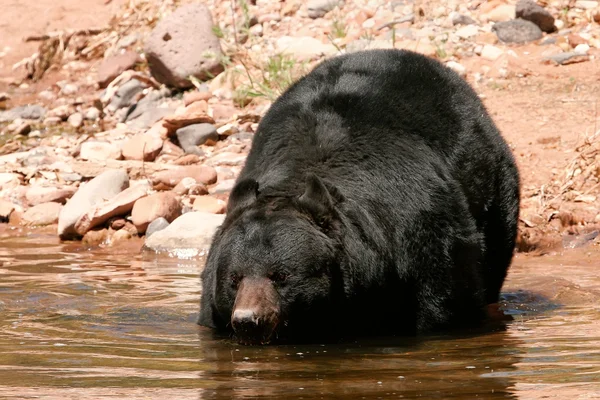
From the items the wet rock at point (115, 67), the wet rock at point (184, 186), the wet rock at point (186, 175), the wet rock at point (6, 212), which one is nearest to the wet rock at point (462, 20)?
the wet rock at point (186, 175)

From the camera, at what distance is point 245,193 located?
560 cm

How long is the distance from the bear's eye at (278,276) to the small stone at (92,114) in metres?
11.2

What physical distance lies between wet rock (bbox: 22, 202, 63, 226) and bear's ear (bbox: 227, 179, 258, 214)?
635 centimetres

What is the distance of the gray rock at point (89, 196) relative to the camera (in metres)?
10.8

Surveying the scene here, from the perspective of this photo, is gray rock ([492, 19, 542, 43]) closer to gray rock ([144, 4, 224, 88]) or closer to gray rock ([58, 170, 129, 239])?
gray rock ([144, 4, 224, 88])

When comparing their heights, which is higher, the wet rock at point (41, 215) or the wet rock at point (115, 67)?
the wet rock at point (115, 67)

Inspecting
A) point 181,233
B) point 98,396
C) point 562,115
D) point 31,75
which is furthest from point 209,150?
point 98,396

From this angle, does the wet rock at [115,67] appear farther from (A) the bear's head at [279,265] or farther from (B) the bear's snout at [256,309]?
(B) the bear's snout at [256,309]

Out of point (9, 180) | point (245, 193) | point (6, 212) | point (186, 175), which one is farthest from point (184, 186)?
point (245, 193)

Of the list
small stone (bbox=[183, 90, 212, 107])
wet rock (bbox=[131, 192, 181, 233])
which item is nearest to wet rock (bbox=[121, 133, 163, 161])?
small stone (bbox=[183, 90, 212, 107])

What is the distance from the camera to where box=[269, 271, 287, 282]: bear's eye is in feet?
17.1

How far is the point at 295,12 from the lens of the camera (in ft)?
52.2

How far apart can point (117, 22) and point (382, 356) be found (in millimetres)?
14406

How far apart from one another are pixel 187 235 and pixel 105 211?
1.21 m
